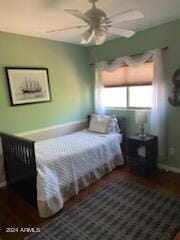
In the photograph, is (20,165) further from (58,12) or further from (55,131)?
(58,12)

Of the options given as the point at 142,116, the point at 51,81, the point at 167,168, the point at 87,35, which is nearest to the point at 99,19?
the point at 87,35

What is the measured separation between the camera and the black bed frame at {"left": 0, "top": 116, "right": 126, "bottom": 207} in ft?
7.73

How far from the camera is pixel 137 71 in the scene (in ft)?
11.8

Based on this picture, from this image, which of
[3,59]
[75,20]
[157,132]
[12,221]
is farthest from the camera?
[157,132]

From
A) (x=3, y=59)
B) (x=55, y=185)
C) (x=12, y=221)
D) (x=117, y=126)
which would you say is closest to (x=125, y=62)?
(x=117, y=126)

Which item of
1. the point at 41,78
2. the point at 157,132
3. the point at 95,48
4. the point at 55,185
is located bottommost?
the point at 55,185

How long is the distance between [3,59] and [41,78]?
2.27 ft

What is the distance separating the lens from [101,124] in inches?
148

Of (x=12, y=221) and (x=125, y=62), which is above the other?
(x=125, y=62)

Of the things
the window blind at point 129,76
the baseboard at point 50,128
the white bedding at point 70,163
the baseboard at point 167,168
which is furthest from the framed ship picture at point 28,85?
the baseboard at point 167,168

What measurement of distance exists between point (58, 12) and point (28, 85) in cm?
134

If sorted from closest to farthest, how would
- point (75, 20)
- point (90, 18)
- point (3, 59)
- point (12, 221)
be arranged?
1. point (90, 18)
2. point (12, 221)
3. point (75, 20)
4. point (3, 59)

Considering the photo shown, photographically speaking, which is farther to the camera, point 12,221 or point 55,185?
point 55,185

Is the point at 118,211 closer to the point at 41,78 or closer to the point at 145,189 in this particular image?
the point at 145,189
